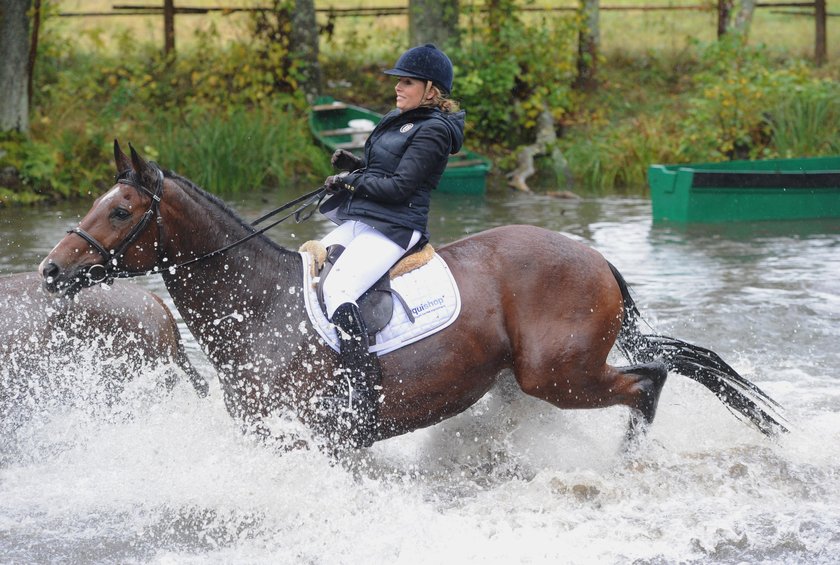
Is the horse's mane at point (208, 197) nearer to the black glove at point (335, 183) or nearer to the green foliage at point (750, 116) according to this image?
the black glove at point (335, 183)

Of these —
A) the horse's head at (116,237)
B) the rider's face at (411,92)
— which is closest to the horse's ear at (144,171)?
the horse's head at (116,237)

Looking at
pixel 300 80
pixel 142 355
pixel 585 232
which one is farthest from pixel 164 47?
pixel 142 355

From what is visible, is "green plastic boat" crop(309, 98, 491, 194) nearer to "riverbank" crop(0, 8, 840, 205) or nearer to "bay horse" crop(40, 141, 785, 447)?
"riverbank" crop(0, 8, 840, 205)

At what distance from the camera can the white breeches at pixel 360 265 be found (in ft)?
17.4

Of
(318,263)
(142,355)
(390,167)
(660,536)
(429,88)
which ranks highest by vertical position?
(429,88)

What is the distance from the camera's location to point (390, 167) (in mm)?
5445

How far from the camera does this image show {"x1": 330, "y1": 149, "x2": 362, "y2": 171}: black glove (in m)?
5.57

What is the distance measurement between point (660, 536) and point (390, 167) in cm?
225

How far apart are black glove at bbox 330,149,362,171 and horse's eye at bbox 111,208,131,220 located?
107cm

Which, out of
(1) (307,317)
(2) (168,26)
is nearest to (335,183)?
(1) (307,317)

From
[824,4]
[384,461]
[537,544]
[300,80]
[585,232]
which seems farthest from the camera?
[824,4]

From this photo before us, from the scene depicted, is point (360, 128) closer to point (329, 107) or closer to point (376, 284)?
point (329, 107)

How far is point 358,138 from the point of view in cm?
1742

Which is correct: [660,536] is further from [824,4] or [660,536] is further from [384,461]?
[824,4]
